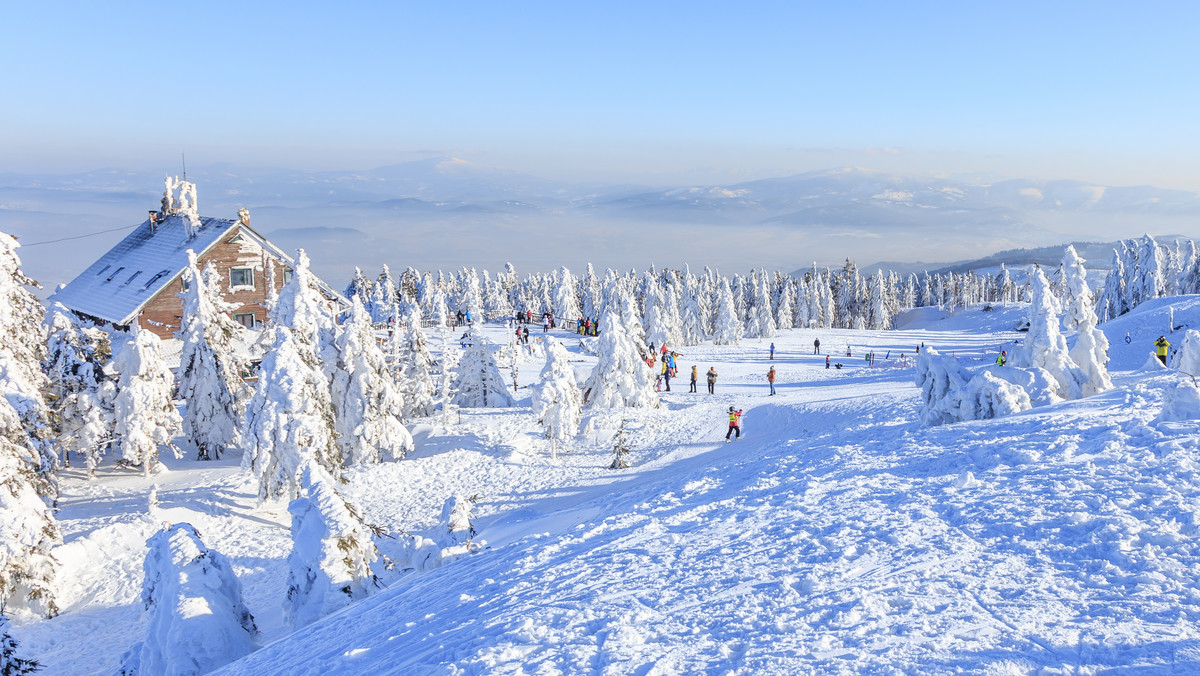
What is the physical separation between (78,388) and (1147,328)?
59.8 meters

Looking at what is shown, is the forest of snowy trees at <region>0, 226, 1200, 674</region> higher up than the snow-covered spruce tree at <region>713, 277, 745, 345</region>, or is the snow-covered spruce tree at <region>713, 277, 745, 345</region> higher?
the forest of snowy trees at <region>0, 226, 1200, 674</region>

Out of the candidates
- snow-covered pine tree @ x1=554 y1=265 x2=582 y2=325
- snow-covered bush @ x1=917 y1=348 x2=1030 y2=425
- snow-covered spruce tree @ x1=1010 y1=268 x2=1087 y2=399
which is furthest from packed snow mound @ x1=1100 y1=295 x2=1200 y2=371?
snow-covered pine tree @ x1=554 y1=265 x2=582 y2=325

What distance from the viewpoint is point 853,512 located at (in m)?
10.8

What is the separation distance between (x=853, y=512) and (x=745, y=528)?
5.75 ft

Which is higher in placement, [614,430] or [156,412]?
[156,412]

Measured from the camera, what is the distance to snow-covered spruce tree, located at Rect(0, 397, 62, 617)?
15.4 meters

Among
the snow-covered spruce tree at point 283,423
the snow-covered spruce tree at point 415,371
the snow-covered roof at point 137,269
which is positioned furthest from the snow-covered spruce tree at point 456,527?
the snow-covered roof at point 137,269

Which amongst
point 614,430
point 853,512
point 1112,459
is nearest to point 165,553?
point 853,512

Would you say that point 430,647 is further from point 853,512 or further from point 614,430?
point 614,430

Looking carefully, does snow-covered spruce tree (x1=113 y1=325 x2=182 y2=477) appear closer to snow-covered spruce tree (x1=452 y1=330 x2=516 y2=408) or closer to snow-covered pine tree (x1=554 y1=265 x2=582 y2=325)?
snow-covered spruce tree (x1=452 y1=330 x2=516 y2=408)

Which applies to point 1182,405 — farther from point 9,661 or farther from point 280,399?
point 280,399

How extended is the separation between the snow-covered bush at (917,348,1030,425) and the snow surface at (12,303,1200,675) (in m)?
0.93

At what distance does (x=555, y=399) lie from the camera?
28938mm

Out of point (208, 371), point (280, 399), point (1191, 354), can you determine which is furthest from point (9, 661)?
point (1191, 354)
